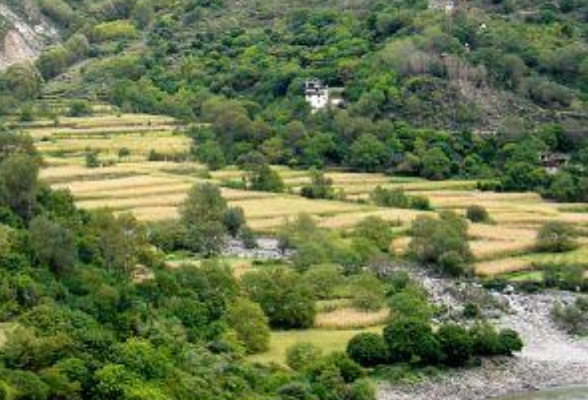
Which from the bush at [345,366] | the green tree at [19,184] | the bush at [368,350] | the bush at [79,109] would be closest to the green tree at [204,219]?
the green tree at [19,184]

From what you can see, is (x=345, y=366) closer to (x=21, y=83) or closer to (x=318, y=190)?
(x=318, y=190)

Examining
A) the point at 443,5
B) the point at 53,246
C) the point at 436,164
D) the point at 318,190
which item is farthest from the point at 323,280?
the point at 443,5

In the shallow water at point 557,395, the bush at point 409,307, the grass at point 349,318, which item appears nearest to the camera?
the shallow water at point 557,395

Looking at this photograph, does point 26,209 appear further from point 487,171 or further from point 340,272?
point 487,171

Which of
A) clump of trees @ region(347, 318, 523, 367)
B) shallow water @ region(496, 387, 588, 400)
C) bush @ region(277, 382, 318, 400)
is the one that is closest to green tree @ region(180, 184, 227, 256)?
clump of trees @ region(347, 318, 523, 367)

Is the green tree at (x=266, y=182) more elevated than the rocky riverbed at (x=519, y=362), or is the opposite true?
the rocky riverbed at (x=519, y=362)

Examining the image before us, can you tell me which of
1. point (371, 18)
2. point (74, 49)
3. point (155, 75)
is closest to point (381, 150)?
point (371, 18)

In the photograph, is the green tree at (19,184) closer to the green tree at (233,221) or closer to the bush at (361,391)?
the green tree at (233,221)
